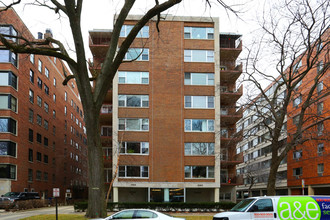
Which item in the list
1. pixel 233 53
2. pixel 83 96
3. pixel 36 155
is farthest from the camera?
pixel 36 155

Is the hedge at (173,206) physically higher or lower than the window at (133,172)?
lower

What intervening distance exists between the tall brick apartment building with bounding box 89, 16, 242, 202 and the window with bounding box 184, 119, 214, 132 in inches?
0.9

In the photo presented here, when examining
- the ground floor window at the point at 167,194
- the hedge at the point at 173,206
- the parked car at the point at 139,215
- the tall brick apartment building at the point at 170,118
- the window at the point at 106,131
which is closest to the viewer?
the parked car at the point at 139,215

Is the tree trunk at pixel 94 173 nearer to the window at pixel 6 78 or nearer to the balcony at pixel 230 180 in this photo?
the balcony at pixel 230 180

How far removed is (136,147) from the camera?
3931 cm

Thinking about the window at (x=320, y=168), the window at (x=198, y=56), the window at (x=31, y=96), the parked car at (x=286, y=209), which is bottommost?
the window at (x=320, y=168)

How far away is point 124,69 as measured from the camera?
131 ft

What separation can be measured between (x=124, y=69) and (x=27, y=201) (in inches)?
670

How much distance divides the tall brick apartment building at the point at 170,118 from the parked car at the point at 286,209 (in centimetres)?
2337

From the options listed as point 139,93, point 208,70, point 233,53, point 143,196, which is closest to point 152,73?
point 139,93

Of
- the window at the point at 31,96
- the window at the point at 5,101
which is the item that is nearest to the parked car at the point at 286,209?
the window at the point at 5,101

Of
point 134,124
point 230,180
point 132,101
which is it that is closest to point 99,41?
point 132,101

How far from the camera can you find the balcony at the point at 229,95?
4127cm

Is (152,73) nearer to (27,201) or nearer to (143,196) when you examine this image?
(143,196)
